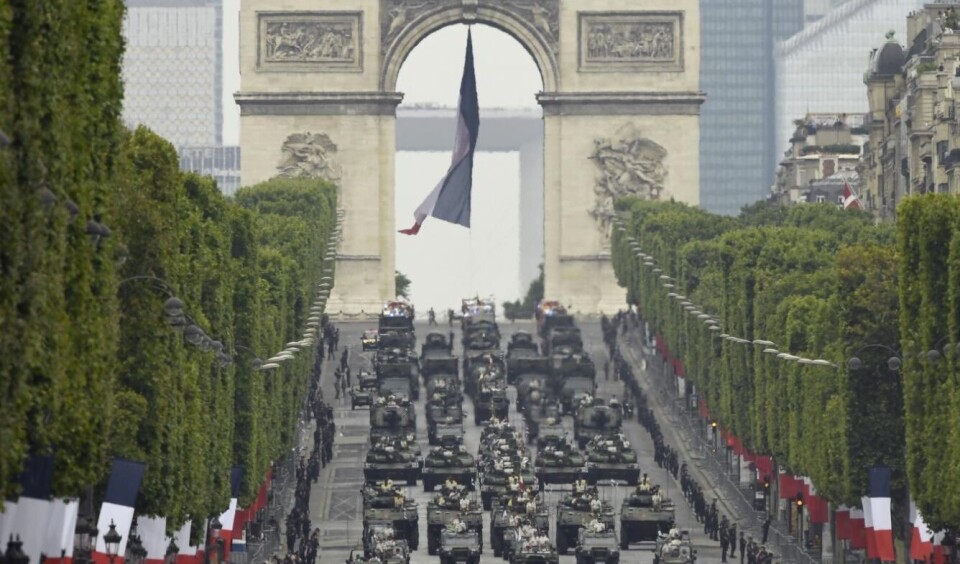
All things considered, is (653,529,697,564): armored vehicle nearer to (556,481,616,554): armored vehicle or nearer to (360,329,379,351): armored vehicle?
(556,481,616,554): armored vehicle

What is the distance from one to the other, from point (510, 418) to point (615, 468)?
16.7m

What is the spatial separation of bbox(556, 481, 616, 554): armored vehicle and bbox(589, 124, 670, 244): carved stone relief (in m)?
58.9

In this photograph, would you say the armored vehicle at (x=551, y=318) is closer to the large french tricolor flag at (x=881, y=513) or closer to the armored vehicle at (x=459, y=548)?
the armored vehicle at (x=459, y=548)

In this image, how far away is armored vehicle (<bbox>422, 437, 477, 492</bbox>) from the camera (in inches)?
3383

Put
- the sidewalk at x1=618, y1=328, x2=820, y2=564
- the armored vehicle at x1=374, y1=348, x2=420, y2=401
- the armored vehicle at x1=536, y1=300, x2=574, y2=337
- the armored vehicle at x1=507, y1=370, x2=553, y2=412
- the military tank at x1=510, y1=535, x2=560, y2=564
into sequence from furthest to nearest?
1. the armored vehicle at x1=536, y1=300, x2=574, y2=337
2. the armored vehicle at x1=374, y1=348, x2=420, y2=401
3. the armored vehicle at x1=507, y1=370, x2=553, y2=412
4. the sidewalk at x1=618, y1=328, x2=820, y2=564
5. the military tank at x1=510, y1=535, x2=560, y2=564

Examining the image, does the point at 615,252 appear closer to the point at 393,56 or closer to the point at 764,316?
the point at 393,56

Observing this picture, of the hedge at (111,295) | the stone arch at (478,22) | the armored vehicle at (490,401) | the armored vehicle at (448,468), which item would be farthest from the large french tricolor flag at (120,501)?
the stone arch at (478,22)

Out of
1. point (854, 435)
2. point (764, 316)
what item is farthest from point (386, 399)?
point (854, 435)

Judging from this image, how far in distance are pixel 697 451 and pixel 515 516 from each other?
80.2ft

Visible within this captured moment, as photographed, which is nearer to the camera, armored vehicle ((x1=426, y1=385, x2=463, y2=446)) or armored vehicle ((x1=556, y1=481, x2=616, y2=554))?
armored vehicle ((x1=556, y1=481, x2=616, y2=554))

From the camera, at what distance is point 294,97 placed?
134000mm

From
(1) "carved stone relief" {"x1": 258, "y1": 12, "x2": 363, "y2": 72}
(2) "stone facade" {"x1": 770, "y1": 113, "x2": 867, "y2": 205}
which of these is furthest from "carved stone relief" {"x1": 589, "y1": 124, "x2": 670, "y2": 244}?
(2) "stone facade" {"x1": 770, "y1": 113, "x2": 867, "y2": 205}

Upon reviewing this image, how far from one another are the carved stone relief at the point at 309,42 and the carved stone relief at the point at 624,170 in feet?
35.8

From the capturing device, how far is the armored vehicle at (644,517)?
253 feet
